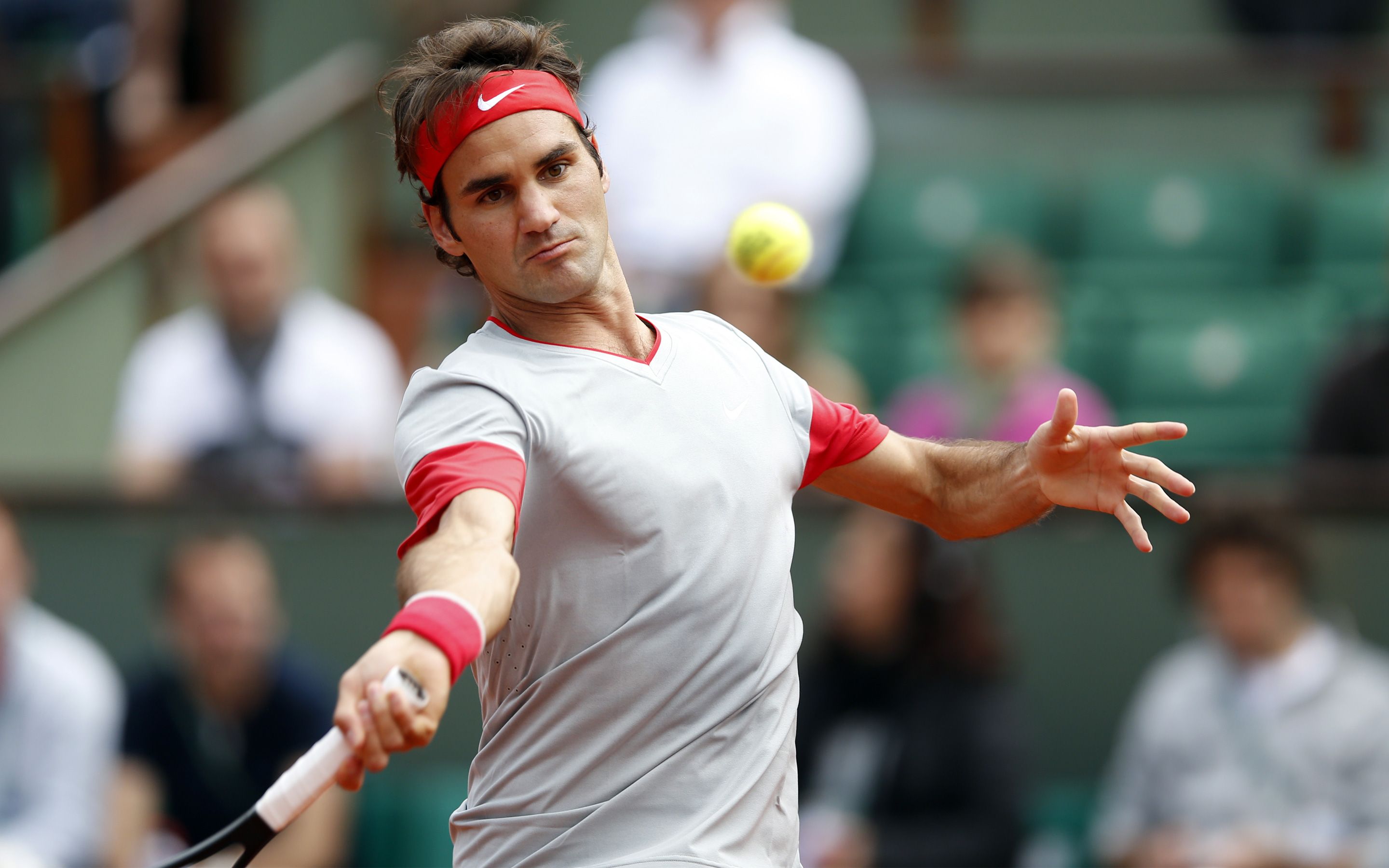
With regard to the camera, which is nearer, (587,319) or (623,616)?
(623,616)

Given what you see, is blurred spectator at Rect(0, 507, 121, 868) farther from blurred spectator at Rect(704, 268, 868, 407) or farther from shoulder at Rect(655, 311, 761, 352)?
shoulder at Rect(655, 311, 761, 352)

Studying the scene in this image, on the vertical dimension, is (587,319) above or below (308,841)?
above

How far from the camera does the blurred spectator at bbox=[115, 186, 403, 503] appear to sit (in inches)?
265

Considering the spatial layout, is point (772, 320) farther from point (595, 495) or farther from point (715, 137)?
point (595, 495)

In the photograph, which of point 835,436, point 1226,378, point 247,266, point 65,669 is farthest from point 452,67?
point 1226,378

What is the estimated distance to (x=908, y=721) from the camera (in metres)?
5.71

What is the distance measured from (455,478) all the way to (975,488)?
111cm

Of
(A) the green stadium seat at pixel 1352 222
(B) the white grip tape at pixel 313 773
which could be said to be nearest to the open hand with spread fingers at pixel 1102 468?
(B) the white grip tape at pixel 313 773

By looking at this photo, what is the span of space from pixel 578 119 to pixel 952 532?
1.02 metres

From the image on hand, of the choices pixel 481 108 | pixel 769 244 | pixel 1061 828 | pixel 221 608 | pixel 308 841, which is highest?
pixel 481 108

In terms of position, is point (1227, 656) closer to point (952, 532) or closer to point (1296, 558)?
point (1296, 558)

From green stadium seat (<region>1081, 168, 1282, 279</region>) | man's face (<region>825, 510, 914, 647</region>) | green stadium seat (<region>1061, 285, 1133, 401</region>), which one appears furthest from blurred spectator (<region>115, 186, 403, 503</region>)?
green stadium seat (<region>1081, 168, 1282, 279</region>)

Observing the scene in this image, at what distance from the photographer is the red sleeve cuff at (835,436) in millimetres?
3086

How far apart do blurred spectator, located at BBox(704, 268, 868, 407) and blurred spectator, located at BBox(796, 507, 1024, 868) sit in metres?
0.72
